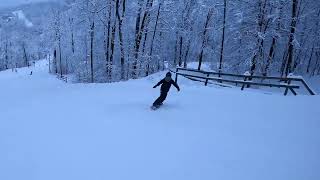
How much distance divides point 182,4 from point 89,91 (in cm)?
1948

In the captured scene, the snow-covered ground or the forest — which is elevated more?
the forest

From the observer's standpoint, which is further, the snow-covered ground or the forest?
the forest

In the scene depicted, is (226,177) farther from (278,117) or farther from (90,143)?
(278,117)

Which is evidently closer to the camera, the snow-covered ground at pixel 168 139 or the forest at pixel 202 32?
the snow-covered ground at pixel 168 139

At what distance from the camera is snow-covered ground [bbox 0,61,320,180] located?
7.59 m

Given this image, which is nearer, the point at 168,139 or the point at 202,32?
the point at 168,139

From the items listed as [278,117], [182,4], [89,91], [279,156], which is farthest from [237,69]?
[279,156]

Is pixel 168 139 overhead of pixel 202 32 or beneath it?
beneath

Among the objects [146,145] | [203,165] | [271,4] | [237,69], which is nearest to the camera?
[203,165]

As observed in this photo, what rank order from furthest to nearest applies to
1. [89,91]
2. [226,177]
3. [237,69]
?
1. [237,69]
2. [89,91]
3. [226,177]

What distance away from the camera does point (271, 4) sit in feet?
74.4

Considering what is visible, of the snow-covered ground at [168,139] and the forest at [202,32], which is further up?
the forest at [202,32]

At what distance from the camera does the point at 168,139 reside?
9.33m

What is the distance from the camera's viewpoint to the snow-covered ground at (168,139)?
7590 mm
